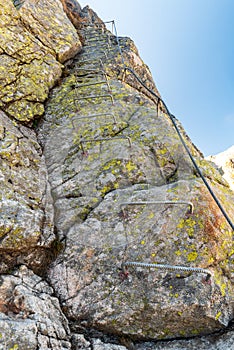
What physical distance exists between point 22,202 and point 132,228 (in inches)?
107

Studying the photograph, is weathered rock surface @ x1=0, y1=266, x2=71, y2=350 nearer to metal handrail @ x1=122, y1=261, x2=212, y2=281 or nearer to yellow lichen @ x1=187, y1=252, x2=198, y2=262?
metal handrail @ x1=122, y1=261, x2=212, y2=281

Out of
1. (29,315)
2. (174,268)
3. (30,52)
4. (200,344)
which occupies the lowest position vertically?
(200,344)

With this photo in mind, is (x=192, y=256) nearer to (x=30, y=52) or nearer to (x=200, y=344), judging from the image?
(x=200, y=344)

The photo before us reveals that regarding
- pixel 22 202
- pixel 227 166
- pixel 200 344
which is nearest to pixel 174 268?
pixel 200 344

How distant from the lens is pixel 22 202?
274 inches

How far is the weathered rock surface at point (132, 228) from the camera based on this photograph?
Result: 5.90 meters

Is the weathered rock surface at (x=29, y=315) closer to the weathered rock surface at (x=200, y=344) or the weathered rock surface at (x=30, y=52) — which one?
the weathered rock surface at (x=200, y=344)

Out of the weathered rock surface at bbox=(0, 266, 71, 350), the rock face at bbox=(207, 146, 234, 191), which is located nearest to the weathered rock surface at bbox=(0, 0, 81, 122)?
the weathered rock surface at bbox=(0, 266, 71, 350)

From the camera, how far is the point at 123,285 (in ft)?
20.2

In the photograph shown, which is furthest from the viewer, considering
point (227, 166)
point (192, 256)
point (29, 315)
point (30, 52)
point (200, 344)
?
point (227, 166)

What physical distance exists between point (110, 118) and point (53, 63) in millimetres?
4371

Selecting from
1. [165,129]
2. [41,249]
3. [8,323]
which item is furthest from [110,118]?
[8,323]

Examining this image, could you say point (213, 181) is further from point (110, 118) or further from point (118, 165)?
point (110, 118)

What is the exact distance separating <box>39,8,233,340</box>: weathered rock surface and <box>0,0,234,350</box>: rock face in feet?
0.08
